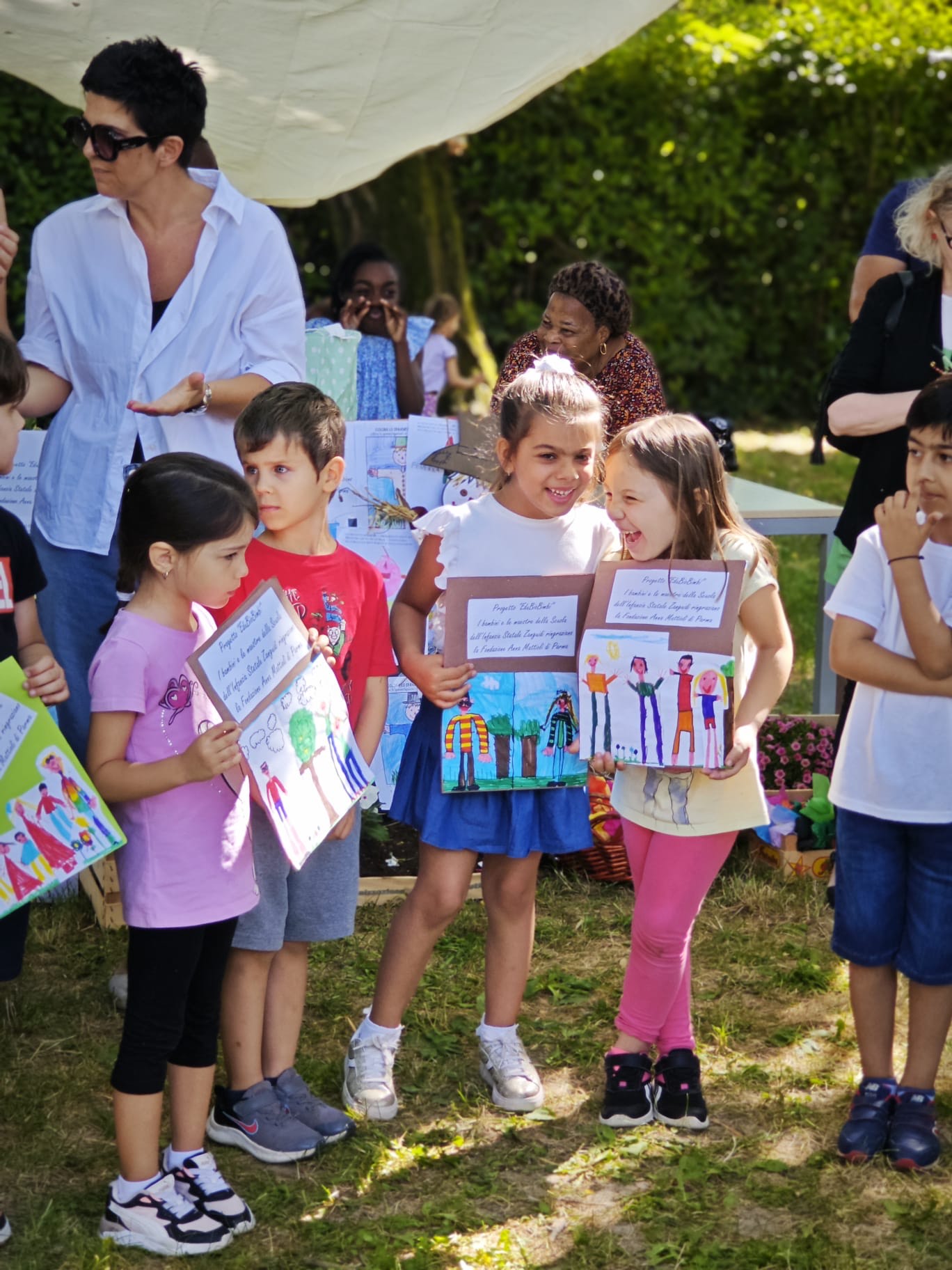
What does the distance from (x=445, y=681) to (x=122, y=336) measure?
1.12 m

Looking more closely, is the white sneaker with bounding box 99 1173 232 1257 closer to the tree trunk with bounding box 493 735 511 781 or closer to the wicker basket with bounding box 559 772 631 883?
the tree trunk with bounding box 493 735 511 781

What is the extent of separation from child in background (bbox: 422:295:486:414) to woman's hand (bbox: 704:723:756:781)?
5.49 meters

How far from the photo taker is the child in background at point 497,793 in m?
3.11

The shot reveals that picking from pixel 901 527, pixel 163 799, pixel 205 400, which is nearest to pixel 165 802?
pixel 163 799

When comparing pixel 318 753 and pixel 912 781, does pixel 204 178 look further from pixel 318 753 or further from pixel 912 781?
pixel 912 781

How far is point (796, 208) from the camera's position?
43.8 feet

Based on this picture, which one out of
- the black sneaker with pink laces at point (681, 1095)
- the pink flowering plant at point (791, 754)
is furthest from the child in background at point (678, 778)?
the pink flowering plant at point (791, 754)

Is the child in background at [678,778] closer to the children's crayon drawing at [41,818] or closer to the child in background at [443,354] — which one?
the children's crayon drawing at [41,818]

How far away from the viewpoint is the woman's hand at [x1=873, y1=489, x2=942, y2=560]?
9.64 feet

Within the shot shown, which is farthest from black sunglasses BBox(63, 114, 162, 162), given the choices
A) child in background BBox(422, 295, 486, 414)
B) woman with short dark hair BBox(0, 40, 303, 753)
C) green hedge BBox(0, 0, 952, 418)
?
green hedge BBox(0, 0, 952, 418)

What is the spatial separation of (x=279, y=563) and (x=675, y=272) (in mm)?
10618

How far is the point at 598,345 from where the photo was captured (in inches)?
169

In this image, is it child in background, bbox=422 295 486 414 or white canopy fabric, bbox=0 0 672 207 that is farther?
child in background, bbox=422 295 486 414

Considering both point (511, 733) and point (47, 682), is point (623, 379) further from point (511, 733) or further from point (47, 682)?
point (47, 682)
